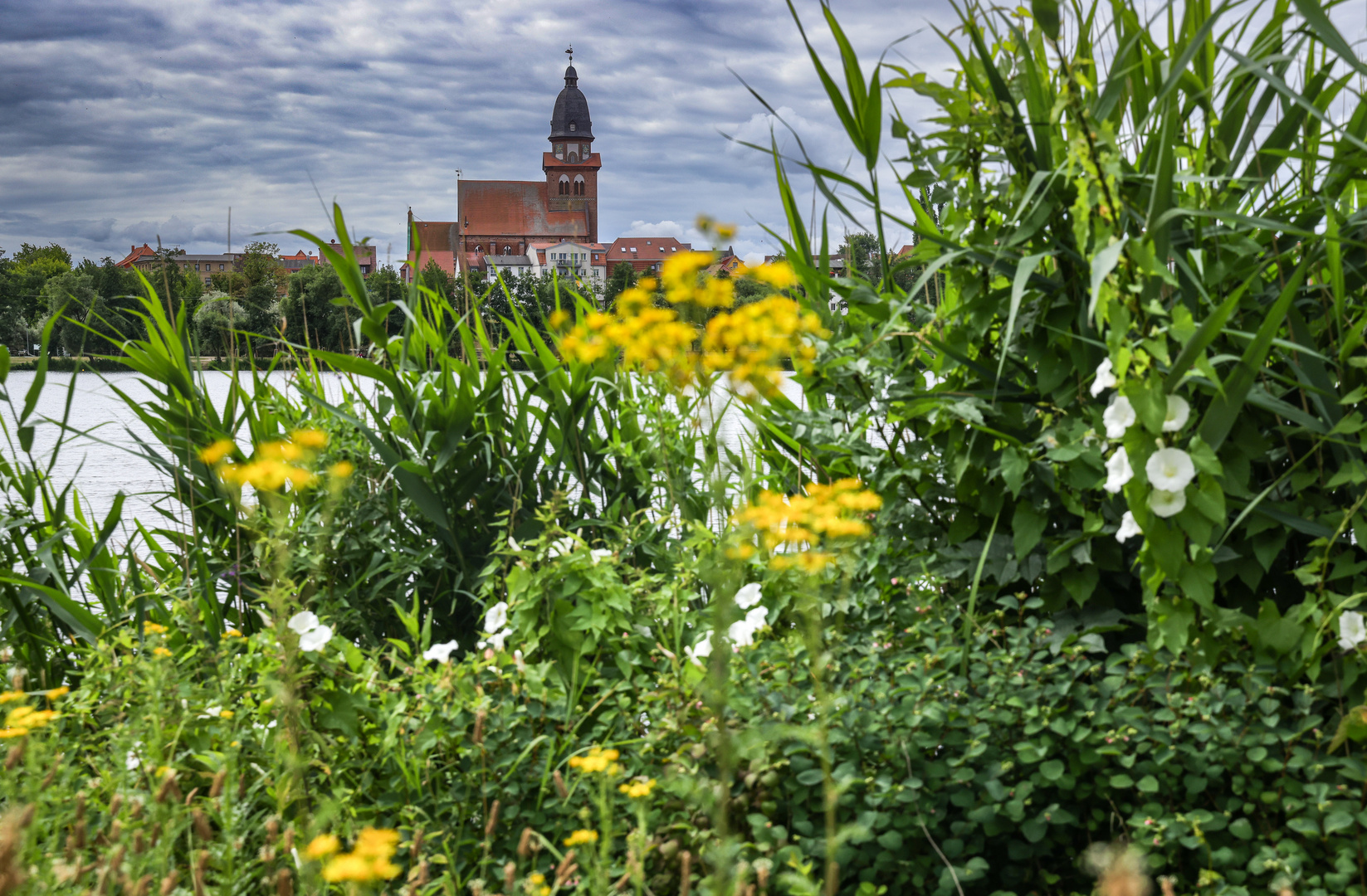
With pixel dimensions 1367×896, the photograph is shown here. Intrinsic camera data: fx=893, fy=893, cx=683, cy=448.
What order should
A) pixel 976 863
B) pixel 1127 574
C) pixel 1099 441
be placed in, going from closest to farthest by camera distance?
pixel 976 863
pixel 1099 441
pixel 1127 574

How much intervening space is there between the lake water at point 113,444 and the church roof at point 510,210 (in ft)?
216

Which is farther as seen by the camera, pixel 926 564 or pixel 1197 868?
pixel 926 564

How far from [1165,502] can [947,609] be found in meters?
0.39

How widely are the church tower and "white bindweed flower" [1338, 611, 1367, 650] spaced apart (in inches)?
3466

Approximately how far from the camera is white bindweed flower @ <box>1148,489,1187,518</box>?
1.28 meters

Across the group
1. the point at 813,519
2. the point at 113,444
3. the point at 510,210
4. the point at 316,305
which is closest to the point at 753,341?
the point at 813,519

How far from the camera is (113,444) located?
2.39m

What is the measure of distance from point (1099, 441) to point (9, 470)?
102 inches

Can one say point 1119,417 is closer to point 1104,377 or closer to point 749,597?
point 1104,377

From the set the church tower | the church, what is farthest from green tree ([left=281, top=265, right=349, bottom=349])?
the church tower

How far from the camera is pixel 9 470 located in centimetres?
233

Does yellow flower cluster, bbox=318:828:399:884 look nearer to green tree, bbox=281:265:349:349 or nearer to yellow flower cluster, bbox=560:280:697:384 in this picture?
yellow flower cluster, bbox=560:280:697:384

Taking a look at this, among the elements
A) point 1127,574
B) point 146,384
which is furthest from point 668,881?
point 146,384

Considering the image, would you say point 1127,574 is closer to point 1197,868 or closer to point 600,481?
point 1197,868
